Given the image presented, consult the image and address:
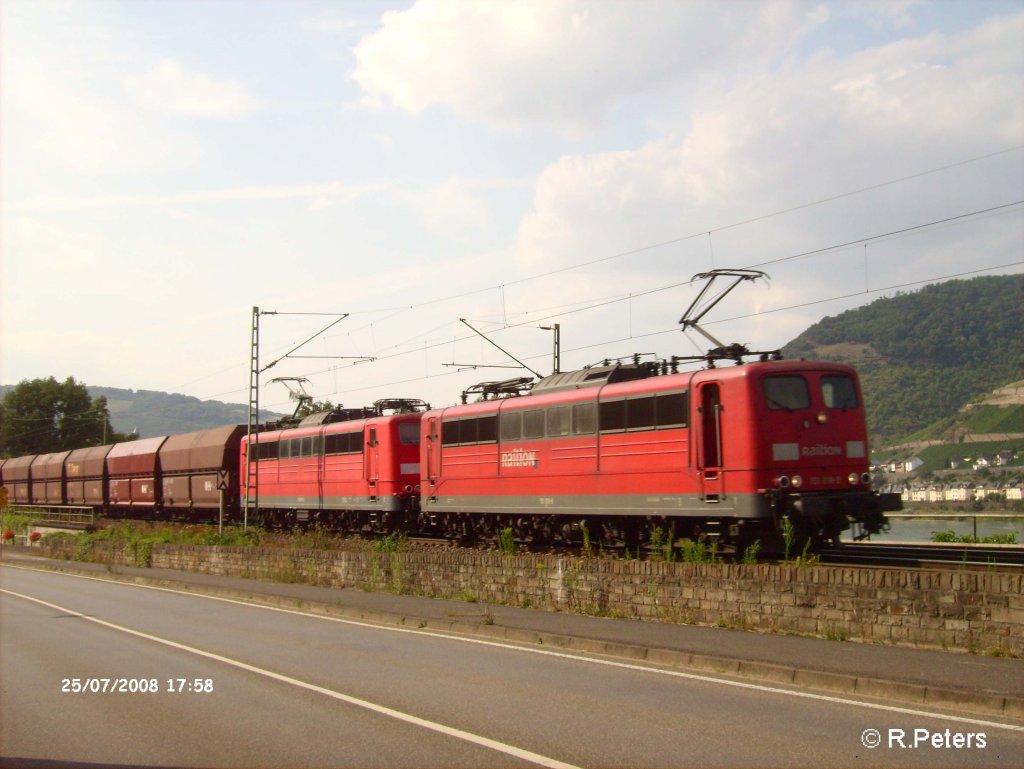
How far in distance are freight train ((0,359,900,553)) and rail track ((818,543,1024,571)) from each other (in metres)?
0.53

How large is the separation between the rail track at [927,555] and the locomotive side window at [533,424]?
6.35 metres

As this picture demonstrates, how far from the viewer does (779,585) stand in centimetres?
1237

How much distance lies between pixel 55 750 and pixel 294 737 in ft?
A: 5.80

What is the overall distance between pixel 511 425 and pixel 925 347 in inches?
1692

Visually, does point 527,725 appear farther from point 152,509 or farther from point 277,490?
point 152,509

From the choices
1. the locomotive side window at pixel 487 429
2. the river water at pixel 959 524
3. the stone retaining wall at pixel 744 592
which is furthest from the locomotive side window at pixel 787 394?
the locomotive side window at pixel 487 429

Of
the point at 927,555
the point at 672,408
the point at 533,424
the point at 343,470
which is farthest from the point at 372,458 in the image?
the point at 927,555

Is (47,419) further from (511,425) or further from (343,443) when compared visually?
(511,425)

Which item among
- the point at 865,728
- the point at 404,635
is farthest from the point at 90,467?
the point at 865,728

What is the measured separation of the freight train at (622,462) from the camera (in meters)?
17.6

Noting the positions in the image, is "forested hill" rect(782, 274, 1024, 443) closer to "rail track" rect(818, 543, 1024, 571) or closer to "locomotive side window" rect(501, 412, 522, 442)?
"rail track" rect(818, 543, 1024, 571)

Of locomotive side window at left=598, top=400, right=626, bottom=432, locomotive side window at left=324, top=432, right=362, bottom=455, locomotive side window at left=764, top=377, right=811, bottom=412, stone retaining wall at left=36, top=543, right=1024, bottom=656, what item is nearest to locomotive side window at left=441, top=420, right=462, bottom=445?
stone retaining wall at left=36, top=543, right=1024, bottom=656

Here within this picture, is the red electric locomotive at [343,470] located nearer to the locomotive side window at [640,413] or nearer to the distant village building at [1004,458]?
the locomotive side window at [640,413]

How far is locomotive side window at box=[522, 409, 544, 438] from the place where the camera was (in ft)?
73.9
